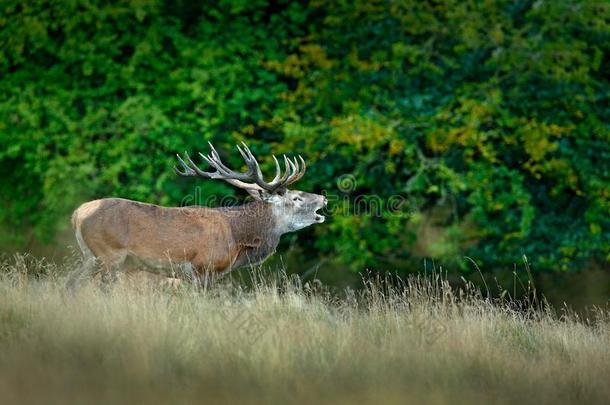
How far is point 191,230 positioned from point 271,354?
3666 millimetres

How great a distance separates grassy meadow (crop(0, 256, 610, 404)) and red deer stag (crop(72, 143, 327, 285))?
4.75 feet

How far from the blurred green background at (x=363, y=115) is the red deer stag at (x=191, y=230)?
1598mm

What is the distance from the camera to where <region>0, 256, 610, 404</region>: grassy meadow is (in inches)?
231

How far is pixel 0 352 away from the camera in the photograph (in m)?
6.29

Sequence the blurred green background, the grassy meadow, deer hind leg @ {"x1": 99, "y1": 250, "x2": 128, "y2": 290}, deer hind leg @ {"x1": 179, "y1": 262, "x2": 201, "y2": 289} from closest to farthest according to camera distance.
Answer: the grassy meadow < deer hind leg @ {"x1": 99, "y1": 250, "x2": 128, "y2": 290} < deer hind leg @ {"x1": 179, "y1": 262, "x2": 201, "y2": 289} < the blurred green background

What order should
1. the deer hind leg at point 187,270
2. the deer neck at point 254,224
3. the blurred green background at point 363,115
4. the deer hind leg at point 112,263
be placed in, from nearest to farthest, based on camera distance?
the deer hind leg at point 112,263 → the deer hind leg at point 187,270 → the deer neck at point 254,224 → the blurred green background at point 363,115

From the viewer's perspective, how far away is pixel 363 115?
12.2 metres

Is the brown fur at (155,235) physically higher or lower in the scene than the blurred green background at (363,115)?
lower

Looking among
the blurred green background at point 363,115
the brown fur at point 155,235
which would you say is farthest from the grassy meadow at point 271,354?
the blurred green background at point 363,115

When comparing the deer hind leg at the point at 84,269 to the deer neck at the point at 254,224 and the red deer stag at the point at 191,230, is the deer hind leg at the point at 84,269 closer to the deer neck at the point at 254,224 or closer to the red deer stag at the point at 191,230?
the red deer stag at the point at 191,230

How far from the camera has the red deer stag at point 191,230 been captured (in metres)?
9.41

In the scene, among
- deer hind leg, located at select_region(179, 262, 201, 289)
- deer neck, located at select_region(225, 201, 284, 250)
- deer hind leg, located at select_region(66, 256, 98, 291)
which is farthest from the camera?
deer neck, located at select_region(225, 201, 284, 250)

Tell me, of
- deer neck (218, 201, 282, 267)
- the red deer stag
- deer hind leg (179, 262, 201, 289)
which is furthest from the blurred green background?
deer hind leg (179, 262, 201, 289)

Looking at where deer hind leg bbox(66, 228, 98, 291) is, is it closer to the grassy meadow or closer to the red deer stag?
the red deer stag
